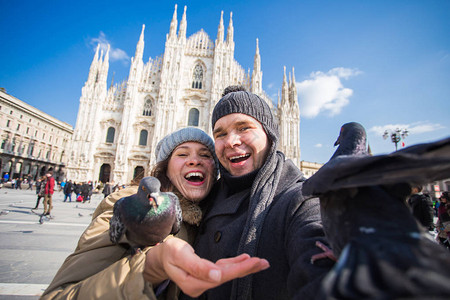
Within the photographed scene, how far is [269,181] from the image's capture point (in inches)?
48.3

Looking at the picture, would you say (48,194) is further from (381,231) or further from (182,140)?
(381,231)

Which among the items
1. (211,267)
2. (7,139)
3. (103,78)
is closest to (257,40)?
(103,78)

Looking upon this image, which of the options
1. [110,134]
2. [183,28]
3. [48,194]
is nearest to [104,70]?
[110,134]

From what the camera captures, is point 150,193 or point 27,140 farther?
point 27,140

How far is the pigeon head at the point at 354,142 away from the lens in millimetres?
862

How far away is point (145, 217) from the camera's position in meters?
1.31

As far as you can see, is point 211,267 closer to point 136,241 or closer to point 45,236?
point 136,241

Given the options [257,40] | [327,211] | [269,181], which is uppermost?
[257,40]

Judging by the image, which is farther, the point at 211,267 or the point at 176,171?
the point at 176,171

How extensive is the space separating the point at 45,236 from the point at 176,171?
4099mm

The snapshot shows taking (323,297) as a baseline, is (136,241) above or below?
below

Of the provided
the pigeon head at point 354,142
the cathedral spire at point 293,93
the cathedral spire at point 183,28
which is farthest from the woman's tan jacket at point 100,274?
the cathedral spire at point 183,28

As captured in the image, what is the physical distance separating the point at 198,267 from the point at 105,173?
22207 millimetres

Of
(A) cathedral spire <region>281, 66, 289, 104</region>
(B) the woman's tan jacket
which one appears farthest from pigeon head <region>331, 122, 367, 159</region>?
(A) cathedral spire <region>281, 66, 289, 104</region>
